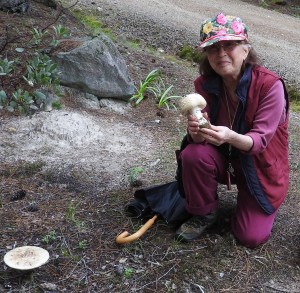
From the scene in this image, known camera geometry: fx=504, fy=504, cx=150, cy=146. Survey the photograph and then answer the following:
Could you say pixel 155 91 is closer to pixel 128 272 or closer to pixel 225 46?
pixel 225 46

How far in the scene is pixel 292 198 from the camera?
3.74 metres

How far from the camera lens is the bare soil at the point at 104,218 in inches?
108

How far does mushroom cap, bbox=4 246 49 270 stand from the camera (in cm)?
251

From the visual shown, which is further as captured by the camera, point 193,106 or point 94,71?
point 94,71

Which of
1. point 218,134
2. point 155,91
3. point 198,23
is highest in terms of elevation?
point 218,134

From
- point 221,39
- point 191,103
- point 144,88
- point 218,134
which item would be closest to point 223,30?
point 221,39

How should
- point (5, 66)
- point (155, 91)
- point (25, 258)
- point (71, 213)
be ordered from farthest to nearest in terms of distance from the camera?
point (155, 91), point (5, 66), point (71, 213), point (25, 258)

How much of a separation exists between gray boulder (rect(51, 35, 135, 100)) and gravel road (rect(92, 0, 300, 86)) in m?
3.06

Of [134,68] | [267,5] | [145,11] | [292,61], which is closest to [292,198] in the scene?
[134,68]

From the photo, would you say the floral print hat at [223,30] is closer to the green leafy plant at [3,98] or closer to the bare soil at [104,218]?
the bare soil at [104,218]

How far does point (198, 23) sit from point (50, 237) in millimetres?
7827

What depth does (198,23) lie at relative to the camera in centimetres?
1003

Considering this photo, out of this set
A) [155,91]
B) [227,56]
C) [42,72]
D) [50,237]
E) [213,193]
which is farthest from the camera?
[155,91]

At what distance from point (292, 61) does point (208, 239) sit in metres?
6.01
